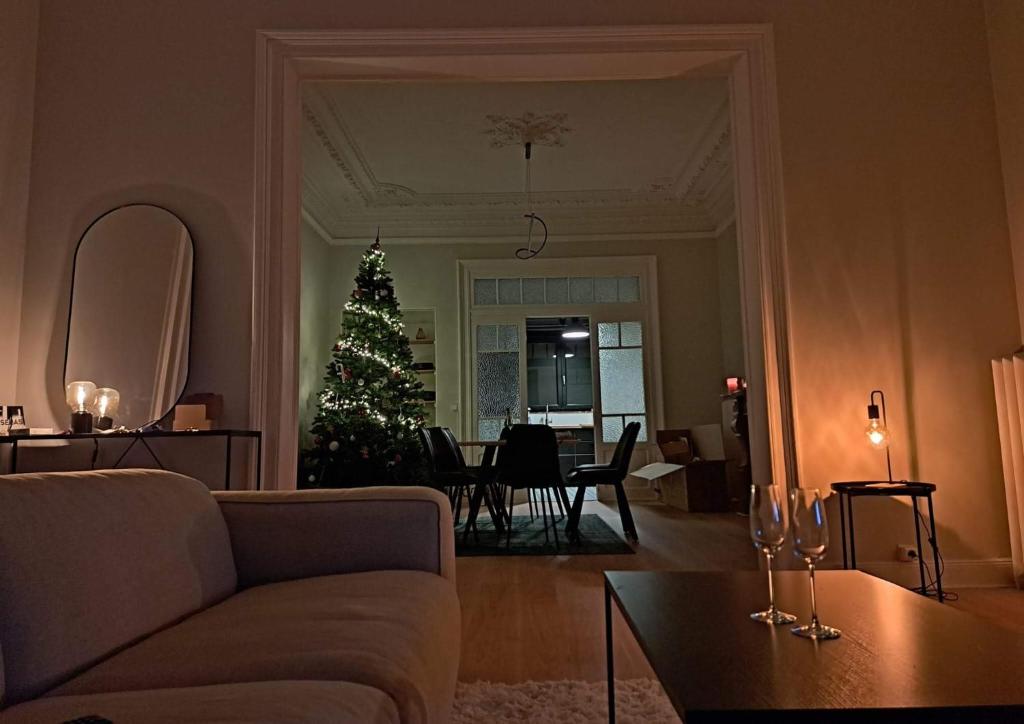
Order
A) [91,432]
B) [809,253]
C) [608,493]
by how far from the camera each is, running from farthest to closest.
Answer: [608,493], [809,253], [91,432]

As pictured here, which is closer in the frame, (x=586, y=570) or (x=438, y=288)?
(x=586, y=570)

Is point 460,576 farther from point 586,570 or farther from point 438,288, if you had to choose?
point 438,288

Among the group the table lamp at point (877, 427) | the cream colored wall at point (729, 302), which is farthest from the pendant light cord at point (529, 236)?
the table lamp at point (877, 427)

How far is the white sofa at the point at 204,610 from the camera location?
97 centimetres

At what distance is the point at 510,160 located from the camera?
6586 millimetres

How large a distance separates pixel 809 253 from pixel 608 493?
192 inches

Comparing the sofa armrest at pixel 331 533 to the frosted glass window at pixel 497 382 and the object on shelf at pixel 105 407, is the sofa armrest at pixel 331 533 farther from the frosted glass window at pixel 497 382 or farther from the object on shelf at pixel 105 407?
the frosted glass window at pixel 497 382

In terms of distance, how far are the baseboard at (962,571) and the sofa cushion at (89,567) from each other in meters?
3.04

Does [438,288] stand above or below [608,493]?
above

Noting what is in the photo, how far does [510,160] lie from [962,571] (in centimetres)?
492

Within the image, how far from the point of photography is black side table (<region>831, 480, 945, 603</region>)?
3012mm

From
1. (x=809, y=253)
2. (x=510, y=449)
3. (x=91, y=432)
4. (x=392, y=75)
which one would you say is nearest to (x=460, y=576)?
(x=510, y=449)

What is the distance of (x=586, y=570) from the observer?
3.92 m

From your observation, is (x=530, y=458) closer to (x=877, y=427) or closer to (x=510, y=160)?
(x=877, y=427)
